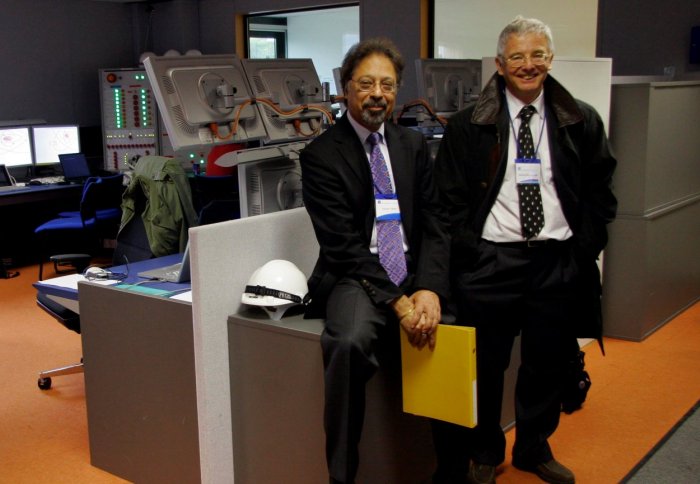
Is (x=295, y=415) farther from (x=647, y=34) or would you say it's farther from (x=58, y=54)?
(x=58, y=54)

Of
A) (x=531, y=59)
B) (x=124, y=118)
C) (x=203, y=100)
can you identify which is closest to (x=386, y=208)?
(x=531, y=59)

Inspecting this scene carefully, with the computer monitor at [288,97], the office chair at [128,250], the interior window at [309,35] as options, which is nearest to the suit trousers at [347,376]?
the computer monitor at [288,97]

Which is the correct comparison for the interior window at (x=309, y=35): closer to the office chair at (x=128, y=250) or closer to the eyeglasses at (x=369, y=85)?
the office chair at (x=128, y=250)

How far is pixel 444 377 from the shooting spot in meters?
2.12

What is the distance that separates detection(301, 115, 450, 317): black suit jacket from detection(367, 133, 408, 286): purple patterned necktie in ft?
0.09

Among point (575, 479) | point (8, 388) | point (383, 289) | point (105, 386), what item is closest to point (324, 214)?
point (383, 289)

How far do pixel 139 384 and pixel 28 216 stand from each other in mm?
4895

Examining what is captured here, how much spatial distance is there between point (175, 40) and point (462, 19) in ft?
11.0

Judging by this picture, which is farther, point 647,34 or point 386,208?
point 647,34

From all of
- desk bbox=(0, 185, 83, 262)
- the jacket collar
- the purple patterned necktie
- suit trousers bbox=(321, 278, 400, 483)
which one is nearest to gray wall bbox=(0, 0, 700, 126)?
desk bbox=(0, 185, 83, 262)

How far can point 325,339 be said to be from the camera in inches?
83.9

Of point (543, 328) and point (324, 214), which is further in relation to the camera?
point (543, 328)

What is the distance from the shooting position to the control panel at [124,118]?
7898mm

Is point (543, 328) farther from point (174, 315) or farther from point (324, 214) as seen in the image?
point (174, 315)
